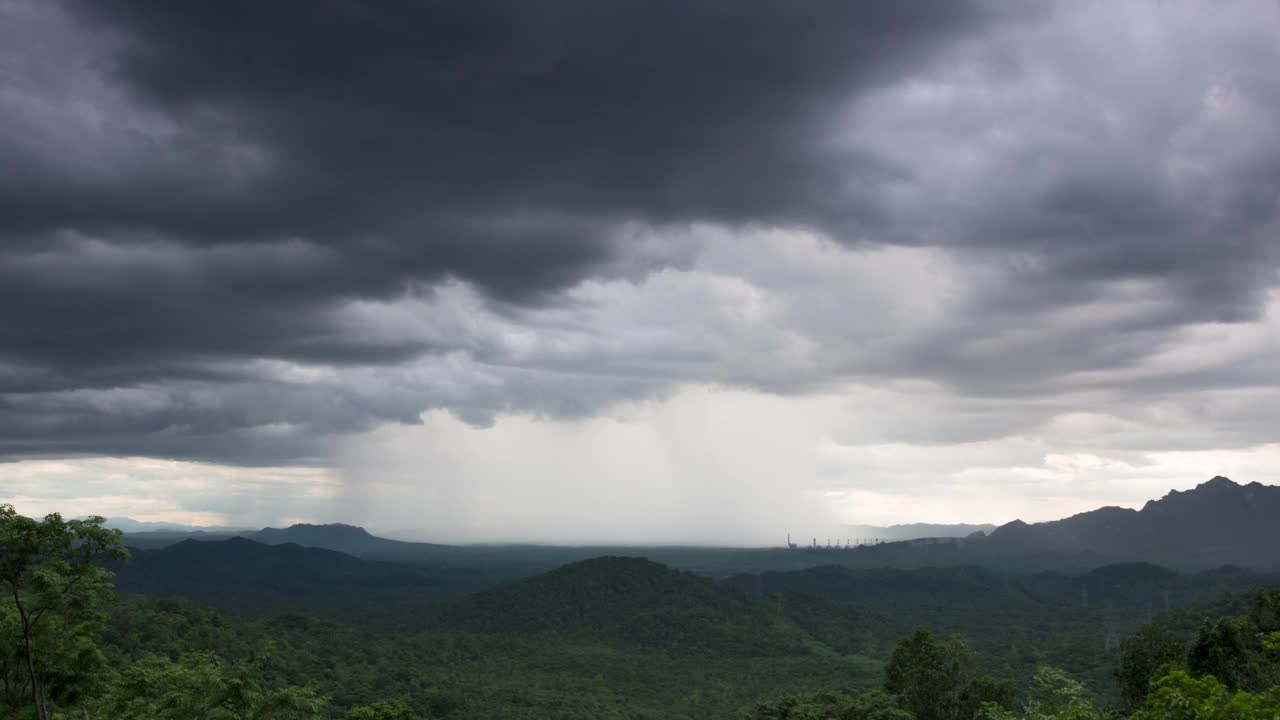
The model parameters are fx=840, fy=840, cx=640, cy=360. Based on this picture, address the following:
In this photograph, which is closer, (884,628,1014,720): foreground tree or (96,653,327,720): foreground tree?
(96,653,327,720): foreground tree

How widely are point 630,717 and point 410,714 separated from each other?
4938 inches

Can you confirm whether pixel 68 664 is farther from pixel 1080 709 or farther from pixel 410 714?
pixel 1080 709

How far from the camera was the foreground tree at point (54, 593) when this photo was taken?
4106cm

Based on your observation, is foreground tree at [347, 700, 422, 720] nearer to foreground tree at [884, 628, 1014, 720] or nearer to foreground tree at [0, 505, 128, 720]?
foreground tree at [0, 505, 128, 720]

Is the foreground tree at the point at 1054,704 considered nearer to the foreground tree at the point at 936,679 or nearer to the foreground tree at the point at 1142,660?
the foreground tree at the point at 936,679

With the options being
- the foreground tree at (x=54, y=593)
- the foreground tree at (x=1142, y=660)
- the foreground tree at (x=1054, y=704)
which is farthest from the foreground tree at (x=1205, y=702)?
the foreground tree at (x=1142, y=660)

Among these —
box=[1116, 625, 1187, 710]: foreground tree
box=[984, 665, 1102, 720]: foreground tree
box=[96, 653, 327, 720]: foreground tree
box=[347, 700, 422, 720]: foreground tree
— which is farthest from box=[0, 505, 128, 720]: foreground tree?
box=[1116, 625, 1187, 710]: foreground tree

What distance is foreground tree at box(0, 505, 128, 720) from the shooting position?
4106 cm

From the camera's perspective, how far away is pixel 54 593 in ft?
145

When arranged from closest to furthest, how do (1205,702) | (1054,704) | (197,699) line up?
(1205,702) → (197,699) → (1054,704)

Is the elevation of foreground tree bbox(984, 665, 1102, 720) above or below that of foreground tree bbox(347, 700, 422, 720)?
above

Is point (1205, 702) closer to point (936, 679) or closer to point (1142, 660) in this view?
point (936, 679)

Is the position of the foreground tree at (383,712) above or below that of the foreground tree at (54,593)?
below

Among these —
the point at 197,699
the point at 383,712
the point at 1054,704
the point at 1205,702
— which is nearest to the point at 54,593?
the point at 197,699
